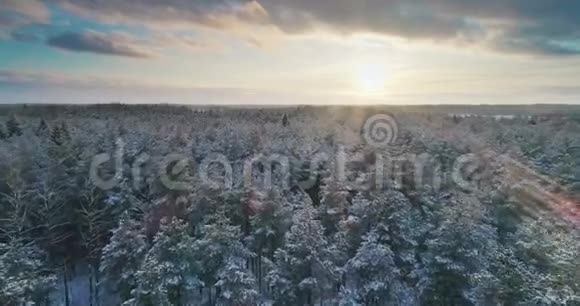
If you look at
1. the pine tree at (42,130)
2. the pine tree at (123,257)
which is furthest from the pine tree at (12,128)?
the pine tree at (123,257)

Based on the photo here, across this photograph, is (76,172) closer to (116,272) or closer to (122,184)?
(122,184)

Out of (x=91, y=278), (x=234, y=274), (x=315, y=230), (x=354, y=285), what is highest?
(x=315, y=230)

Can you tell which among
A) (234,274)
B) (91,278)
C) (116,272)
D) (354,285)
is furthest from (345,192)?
(91,278)

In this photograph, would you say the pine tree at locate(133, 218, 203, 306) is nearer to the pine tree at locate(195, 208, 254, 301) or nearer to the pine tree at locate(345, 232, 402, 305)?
the pine tree at locate(195, 208, 254, 301)

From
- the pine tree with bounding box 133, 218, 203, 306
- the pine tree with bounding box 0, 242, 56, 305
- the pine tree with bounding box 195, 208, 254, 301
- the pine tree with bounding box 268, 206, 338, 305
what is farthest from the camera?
the pine tree with bounding box 195, 208, 254, 301

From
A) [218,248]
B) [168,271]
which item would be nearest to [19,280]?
[168,271]

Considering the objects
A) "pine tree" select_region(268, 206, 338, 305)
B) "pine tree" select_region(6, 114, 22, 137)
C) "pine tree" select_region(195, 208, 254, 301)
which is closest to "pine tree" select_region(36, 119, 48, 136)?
"pine tree" select_region(6, 114, 22, 137)

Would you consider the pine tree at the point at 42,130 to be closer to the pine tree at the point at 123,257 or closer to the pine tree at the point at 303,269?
the pine tree at the point at 123,257
